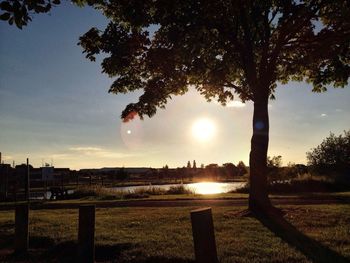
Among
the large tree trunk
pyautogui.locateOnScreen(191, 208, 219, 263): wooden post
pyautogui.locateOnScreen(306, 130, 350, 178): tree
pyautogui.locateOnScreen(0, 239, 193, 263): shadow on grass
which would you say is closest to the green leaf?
pyautogui.locateOnScreen(191, 208, 219, 263): wooden post

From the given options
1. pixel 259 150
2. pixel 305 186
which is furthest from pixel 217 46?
pixel 305 186

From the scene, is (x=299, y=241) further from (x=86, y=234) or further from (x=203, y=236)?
(x=203, y=236)

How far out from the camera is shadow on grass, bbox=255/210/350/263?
8539 mm

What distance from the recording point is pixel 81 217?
8.27 metres

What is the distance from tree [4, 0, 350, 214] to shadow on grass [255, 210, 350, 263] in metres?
1.79

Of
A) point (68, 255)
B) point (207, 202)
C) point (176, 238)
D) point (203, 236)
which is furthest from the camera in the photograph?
point (207, 202)

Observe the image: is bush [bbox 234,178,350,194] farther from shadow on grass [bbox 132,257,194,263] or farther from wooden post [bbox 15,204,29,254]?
wooden post [bbox 15,204,29,254]

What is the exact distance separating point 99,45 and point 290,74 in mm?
8247

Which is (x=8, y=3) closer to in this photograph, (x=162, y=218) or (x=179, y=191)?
(x=162, y=218)

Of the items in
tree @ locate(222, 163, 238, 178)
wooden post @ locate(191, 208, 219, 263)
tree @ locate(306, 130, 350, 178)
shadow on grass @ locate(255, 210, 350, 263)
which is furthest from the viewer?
tree @ locate(222, 163, 238, 178)

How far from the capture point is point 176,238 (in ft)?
35.9

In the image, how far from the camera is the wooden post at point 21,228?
9.62 m

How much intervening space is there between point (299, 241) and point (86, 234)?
494 cm

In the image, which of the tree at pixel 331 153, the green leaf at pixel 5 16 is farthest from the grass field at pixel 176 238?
the tree at pixel 331 153
